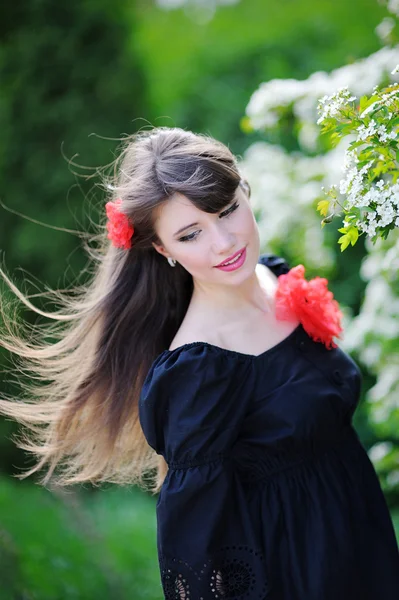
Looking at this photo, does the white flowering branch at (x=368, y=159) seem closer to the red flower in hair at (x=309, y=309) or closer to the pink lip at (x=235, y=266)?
the pink lip at (x=235, y=266)

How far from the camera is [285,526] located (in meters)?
2.18

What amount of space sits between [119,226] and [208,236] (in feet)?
1.04

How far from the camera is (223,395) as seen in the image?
2082mm

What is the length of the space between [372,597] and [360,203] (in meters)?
1.26

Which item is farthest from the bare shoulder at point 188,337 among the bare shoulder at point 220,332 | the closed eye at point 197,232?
the closed eye at point 197,232

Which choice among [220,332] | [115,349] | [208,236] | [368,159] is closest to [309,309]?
[220,332]

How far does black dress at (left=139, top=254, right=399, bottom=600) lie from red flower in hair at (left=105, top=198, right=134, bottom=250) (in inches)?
15.2

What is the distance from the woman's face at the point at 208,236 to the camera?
2.14 m

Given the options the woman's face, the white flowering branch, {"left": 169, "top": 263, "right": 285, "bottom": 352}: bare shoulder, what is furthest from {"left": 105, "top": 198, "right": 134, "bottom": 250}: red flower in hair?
the white flowering branch

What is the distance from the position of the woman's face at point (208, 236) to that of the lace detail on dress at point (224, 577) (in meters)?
0.76

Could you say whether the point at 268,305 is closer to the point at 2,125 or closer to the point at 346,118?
the point at 346,118

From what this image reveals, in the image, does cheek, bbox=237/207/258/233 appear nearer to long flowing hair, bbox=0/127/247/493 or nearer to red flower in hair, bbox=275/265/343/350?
long flowing hair, bbox=0/127/247/493

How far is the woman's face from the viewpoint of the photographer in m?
2.14

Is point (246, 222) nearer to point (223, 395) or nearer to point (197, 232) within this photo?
point (197, 232)
